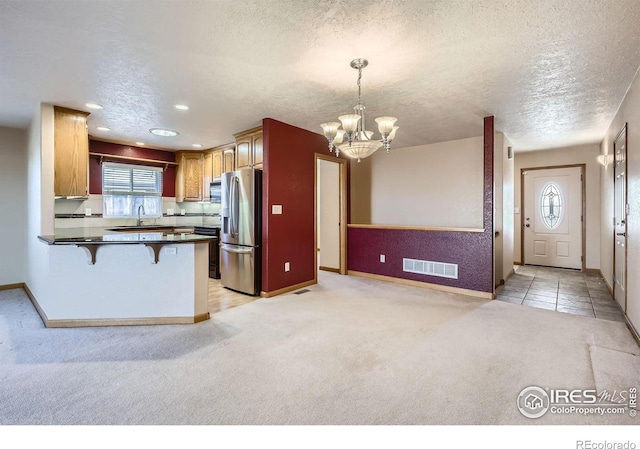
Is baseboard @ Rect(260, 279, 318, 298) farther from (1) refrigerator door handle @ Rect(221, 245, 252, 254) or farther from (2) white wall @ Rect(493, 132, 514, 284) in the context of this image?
(2) white wall @ Rect(493, 132, 514, 284)

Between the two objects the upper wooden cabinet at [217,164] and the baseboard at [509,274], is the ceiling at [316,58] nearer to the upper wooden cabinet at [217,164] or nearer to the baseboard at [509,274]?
the upper wooden cabinet at [217,164]

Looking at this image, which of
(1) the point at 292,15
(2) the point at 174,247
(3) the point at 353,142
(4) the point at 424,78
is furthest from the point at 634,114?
(2) the point at 174,247

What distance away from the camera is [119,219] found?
566cm

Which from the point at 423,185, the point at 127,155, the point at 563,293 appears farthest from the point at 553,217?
the point at 127,155

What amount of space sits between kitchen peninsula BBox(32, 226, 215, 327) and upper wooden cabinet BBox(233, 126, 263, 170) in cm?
162

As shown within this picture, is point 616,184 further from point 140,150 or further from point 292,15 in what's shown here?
point 140,150

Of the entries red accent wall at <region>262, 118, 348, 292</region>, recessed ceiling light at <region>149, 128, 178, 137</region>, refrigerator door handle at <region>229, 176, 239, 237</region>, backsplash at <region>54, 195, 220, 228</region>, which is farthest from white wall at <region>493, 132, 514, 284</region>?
backsplash at <region>54, 195, 220, 228</region>

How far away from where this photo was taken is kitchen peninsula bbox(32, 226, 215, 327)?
3.15 metres

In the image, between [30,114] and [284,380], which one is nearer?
[284,380]

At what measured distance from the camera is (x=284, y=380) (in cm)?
214

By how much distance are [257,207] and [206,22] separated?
2.47 meters

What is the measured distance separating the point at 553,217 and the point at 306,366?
21.5 ft

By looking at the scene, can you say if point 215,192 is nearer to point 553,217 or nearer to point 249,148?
point 249,148

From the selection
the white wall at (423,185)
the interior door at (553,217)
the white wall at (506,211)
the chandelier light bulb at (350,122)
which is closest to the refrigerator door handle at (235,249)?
the chandelier light bulb at (350,122)
